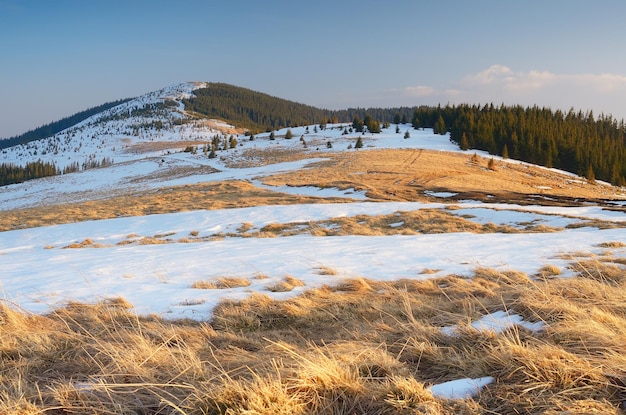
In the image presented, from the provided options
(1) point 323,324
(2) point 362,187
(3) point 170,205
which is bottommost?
(3) point 170,205

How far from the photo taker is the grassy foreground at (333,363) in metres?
2.01

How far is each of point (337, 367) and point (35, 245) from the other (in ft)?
54.1

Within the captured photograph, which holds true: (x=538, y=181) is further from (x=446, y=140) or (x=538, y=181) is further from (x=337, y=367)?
(x=337, y=367)

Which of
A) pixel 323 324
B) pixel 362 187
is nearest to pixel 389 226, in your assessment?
pixel 323 324

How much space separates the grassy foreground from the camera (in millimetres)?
2008

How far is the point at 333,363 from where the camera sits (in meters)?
2.27

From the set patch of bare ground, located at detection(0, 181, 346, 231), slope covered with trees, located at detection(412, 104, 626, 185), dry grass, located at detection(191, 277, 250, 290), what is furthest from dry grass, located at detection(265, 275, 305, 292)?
slope covered with trees, located at detection(412, 104, 626, 185)

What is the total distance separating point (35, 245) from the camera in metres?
14.6

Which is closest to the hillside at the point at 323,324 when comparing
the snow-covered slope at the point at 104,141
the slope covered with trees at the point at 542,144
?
the slope covered with trees at the point at 542,144

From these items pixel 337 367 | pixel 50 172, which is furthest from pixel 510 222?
pixel 50 172

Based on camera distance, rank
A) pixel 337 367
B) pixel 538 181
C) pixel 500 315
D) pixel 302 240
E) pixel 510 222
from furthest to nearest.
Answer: pixel 538 181
pixel 510 222
pixel 302 240
pixel 500 315
pixel 337 367

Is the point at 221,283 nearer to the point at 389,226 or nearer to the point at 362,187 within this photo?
the point at 389,226

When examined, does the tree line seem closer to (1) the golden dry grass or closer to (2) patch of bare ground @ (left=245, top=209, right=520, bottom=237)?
(1) the golden dry grass

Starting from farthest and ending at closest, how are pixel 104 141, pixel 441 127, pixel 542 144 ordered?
pixel 104 141 < pixel 441 127 < pixel 542 144
